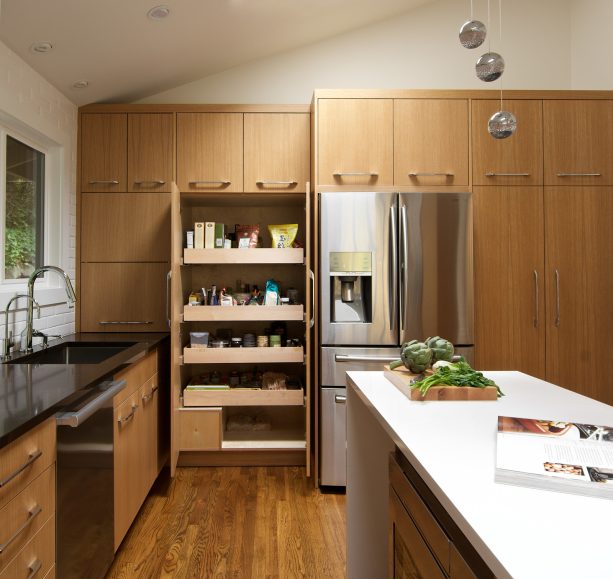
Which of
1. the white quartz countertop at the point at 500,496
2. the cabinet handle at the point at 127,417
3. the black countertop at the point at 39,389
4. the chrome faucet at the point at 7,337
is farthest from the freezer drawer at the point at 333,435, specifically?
the chrome faucet at the point at 7,337

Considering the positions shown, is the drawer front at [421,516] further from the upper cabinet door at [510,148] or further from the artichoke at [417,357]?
the upper cabinet door at [510,148]

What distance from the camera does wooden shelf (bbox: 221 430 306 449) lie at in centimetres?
306

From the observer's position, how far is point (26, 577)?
1216mm

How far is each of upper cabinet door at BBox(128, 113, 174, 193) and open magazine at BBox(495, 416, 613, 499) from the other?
271 cm

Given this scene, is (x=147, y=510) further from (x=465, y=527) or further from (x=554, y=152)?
(x=554, y=152)

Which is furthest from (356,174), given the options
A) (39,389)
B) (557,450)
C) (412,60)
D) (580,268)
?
(557,450)

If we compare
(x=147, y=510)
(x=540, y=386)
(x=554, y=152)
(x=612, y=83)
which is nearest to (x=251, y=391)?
(x=147, y=510)

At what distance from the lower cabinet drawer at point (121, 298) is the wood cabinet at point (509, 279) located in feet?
6.57

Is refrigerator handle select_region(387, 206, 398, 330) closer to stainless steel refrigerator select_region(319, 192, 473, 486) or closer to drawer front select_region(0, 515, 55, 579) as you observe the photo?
stainless steel refrigerator select_region(319, 192, 473, 486)

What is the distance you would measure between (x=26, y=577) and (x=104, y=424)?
0.62 m

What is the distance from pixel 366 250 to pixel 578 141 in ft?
4.90

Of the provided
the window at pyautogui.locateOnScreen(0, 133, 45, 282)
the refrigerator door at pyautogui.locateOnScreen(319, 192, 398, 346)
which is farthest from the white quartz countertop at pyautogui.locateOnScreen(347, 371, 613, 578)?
the window at pyautogui.locateOnScreen(0, 133, 45, 282)

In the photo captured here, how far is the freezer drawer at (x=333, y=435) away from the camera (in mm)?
2795

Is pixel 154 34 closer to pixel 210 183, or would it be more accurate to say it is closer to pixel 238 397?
pixel 210 183
